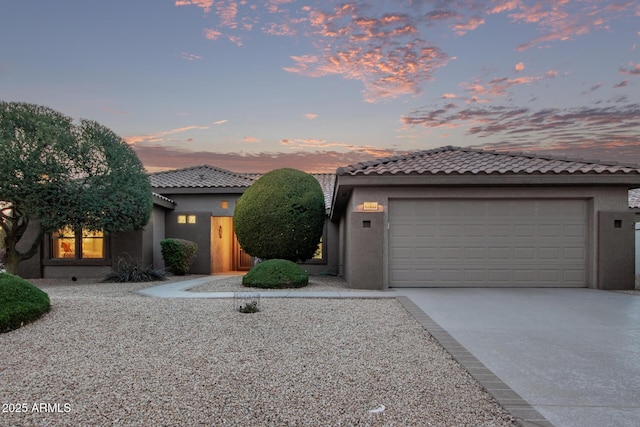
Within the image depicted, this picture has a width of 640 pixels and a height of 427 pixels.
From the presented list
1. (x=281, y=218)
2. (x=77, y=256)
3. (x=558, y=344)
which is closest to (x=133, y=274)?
(x=77, y=256)

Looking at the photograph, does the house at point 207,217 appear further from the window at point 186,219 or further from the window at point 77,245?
the window at point 77,245

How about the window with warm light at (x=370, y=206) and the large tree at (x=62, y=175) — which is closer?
the window with warm light at (x=370, y=206)

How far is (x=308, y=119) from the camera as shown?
1681 cm

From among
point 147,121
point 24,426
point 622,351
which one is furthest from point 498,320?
point 147,121

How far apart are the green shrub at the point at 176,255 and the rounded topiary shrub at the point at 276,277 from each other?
17.4ft

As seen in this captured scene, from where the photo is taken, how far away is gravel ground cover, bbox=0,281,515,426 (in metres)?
3.33

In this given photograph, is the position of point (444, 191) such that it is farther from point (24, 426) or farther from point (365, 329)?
point (24, 426)

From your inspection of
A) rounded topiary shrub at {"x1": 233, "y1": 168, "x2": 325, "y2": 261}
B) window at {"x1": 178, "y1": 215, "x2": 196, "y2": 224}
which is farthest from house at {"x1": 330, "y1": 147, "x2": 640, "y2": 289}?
window at {"x1": 178, "y1": 215, "x2": 196, "y2": 224}

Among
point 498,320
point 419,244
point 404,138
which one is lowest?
point 498,320

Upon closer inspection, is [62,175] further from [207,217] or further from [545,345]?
[545,345]

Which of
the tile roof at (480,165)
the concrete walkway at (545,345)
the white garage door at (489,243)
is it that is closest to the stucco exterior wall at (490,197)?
the white garage door at (489,243)

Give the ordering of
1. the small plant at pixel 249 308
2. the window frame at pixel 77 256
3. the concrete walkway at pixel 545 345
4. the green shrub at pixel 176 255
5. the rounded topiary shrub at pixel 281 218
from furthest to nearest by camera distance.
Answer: the green shrub at pixel 176 255 → the window frame at pixel 77 256 → the rounded topiary shrub at pixel 281 218 → the small plant at pixel 249 308 → the concrete walkway at pixel 545 345

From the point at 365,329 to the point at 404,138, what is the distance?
12741 millimetres

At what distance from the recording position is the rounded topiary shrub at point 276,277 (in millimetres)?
11359
